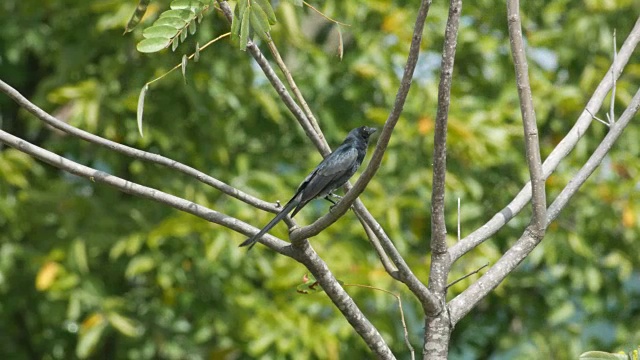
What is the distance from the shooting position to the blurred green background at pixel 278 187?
642 cm

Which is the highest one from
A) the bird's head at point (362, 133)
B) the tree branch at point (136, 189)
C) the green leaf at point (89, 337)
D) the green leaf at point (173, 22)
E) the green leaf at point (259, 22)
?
the bird's head at point (362, 133)

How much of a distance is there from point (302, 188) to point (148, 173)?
12.4 ft

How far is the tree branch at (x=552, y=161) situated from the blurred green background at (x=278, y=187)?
2.99 meters

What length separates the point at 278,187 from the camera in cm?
646

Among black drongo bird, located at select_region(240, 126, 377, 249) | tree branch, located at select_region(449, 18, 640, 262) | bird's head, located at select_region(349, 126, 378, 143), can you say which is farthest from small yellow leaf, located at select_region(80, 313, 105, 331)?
tree branch, located at select_region(449, 18, 640, 262)

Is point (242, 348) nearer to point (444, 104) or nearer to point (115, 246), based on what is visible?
point (115, 246)

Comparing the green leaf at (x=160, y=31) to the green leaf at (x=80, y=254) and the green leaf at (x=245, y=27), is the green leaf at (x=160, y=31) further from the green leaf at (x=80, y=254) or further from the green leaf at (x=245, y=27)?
the green leaf at (x=80, y=254)

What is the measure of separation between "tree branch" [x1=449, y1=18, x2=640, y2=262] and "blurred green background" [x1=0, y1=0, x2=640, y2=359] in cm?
299

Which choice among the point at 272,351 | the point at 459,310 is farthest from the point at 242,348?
the point at 459,310

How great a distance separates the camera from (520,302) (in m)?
7.64

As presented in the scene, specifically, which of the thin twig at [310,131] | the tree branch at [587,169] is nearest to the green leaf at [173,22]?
the thin twig at [310,131]

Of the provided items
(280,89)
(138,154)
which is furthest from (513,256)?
(138,154)

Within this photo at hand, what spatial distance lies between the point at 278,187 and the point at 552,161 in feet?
11.7

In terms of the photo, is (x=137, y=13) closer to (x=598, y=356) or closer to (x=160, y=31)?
(x=160, y=31)
